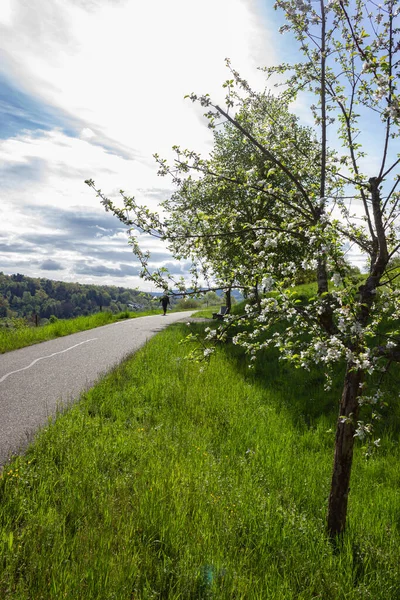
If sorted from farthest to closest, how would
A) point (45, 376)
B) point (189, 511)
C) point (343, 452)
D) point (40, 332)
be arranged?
point (40, 332) → point (45, 376) → point (189, 511) → point (343, 452)

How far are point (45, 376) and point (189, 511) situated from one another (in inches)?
334

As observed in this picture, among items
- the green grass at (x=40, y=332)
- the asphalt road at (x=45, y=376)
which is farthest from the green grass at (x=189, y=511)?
the green grass at (x=40, y=332)

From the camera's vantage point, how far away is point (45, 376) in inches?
474

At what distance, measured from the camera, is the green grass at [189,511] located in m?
3.84

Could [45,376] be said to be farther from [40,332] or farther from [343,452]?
[343,452]

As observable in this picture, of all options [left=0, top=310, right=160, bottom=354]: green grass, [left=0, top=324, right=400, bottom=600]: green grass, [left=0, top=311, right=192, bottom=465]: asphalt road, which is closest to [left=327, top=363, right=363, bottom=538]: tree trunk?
[left=0, top=324, right=400, bottom=600]: green grass

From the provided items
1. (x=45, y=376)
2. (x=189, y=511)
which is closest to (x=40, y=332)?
(x=45, y=376)

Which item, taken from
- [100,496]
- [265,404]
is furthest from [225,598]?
[265,404]

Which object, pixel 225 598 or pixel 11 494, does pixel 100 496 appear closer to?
pixel 11 494

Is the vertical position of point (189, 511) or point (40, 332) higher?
point (40, 332)

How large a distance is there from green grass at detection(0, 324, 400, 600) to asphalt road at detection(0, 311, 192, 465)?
866 mm

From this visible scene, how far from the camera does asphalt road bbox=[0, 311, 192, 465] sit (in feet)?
26.2

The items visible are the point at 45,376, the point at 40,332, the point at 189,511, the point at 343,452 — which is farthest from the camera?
the point at 40,332

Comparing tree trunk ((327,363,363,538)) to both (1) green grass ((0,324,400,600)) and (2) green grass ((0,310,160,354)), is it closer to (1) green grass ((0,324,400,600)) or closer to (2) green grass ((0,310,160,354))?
(1) green grass ((0,324,400,600))
